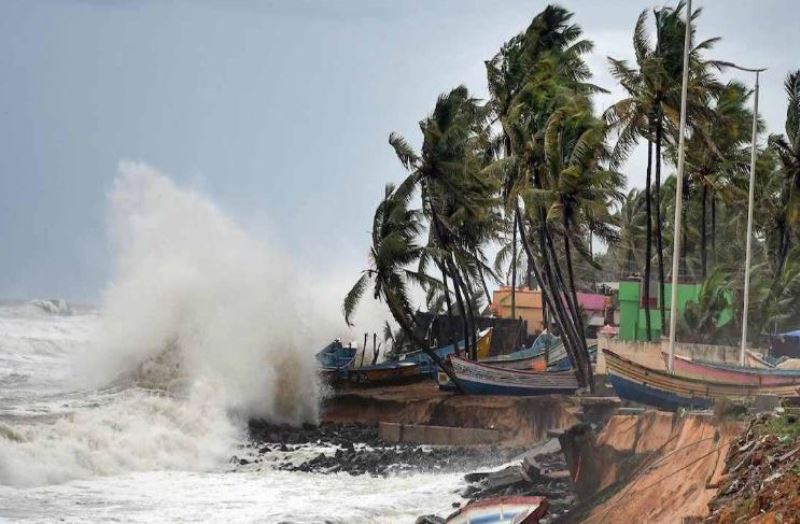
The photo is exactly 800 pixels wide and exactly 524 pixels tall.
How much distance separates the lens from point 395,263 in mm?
38938

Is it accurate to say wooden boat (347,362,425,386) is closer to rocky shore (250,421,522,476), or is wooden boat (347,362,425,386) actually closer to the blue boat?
the blue boat

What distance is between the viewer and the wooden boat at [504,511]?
17.9 metres

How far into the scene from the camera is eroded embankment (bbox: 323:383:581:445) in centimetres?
3206

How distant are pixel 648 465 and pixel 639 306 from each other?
933 inches

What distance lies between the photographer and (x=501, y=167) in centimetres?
3669

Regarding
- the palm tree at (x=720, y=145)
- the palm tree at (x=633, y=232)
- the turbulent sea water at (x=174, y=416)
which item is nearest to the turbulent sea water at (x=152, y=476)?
the turbulent sea water at (x=174, y=416)

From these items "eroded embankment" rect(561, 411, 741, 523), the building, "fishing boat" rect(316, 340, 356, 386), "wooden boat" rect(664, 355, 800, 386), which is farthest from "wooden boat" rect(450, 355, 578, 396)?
the building

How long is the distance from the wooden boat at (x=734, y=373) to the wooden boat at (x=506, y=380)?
5.58 meters

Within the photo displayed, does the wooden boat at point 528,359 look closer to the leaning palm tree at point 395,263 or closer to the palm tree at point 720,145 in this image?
the leaning palm tree at point 395,263

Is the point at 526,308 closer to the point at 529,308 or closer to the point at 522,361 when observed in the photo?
the point at 529,308

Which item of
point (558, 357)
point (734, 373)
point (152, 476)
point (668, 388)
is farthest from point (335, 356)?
point (668, 388)

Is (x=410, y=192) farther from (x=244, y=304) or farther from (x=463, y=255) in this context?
(x=244, y=304)

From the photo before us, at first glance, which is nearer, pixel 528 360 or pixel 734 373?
pixel 734 373

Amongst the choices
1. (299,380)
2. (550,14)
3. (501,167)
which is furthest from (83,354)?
(550,14)
